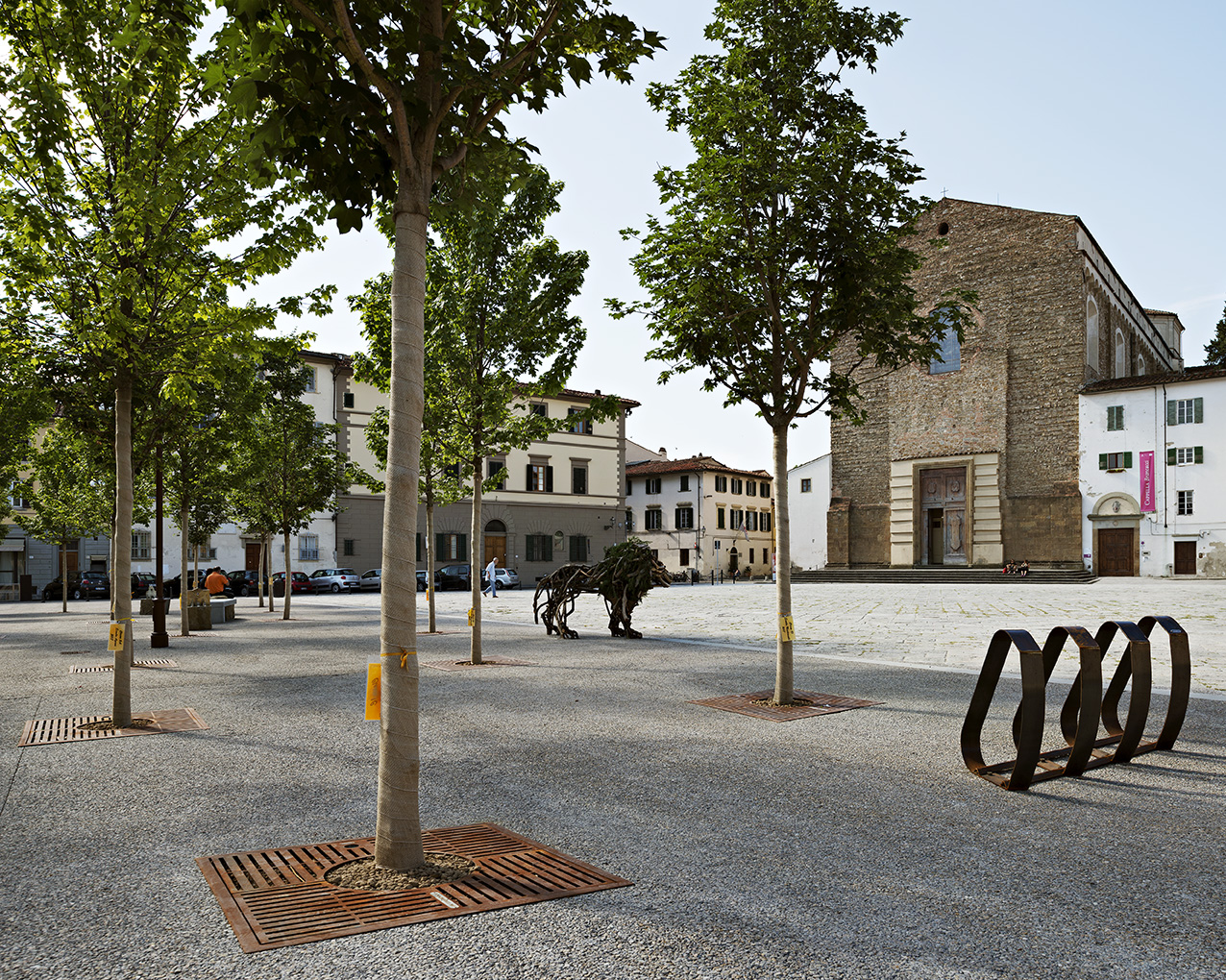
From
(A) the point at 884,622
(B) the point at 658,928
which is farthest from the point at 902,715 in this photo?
(A) the point at 884,622

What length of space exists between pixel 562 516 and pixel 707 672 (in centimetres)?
4600

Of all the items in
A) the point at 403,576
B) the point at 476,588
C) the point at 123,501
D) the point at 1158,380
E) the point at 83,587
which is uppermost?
the point at 1158,380

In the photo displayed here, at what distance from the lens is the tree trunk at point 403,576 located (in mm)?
4145

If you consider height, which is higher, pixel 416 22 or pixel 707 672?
pixel 416 22

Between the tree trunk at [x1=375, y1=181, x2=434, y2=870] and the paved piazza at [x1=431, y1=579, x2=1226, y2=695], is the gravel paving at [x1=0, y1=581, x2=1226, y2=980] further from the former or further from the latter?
the paved piazza at [x1=431, y1=579, x2=1226, y2=695]

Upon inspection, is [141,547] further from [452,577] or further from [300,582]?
[452,577]

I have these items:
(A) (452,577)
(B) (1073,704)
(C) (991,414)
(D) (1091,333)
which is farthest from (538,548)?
(B) (1073,704)

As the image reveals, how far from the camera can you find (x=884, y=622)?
19.1m

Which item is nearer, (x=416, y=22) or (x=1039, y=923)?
(x=1039, y=923)

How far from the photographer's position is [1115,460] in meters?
41.9

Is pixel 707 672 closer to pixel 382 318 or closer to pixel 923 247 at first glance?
pixel 382 318

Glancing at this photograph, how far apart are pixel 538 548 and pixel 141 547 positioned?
2111cm

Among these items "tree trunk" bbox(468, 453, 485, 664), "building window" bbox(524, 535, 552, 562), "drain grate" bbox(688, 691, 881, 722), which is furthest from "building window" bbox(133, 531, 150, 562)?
"drain grate" bbox(688, 691, 881, 722)

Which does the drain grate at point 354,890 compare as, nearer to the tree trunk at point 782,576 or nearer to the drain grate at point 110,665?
the tree trunk at point 782,576
